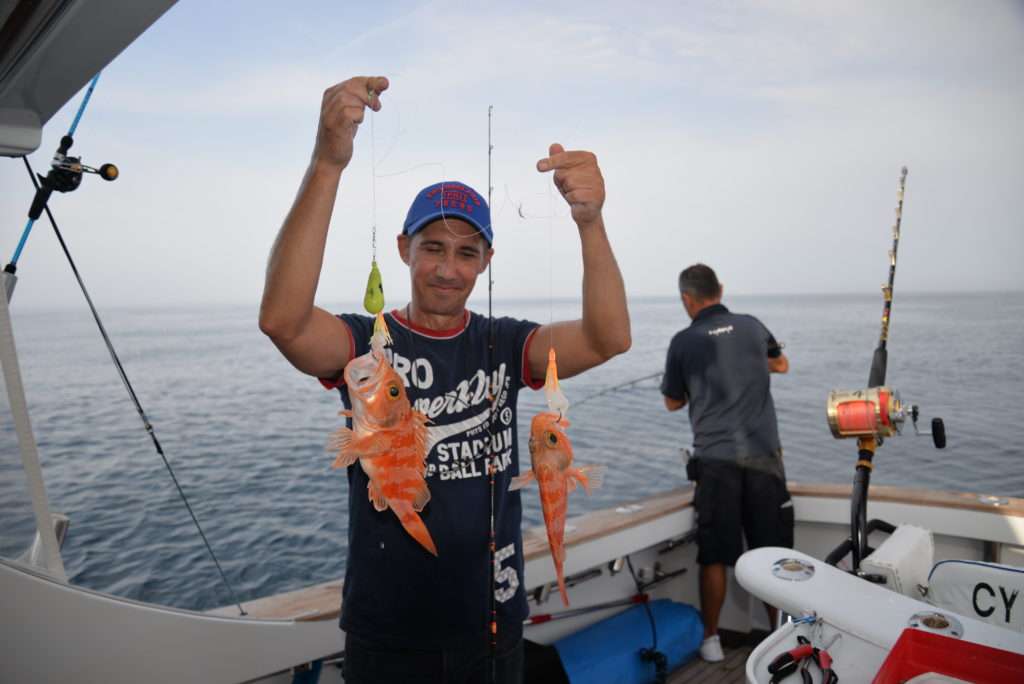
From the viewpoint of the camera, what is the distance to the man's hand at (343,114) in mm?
1425

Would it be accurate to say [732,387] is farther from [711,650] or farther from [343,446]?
[343,446]

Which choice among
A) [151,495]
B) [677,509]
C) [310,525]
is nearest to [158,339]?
[151,495]

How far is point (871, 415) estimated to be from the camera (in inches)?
109

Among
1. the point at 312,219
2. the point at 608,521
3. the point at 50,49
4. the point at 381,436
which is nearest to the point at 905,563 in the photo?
the point at 608,521

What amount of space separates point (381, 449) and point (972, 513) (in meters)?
3.70

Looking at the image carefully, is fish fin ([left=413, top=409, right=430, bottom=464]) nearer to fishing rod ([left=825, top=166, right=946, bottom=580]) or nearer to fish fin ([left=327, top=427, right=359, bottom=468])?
fish fin ([left=327, top=427, right=359, bottom=468])

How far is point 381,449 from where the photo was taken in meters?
1.52

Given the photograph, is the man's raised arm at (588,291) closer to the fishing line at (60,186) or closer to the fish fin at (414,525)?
the fish fin at (414,525)

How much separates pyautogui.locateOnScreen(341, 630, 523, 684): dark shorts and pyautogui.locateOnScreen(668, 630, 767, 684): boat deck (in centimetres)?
232

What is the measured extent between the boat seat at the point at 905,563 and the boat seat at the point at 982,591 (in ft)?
0.19

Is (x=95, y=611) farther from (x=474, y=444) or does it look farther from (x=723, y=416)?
(x=723, y=416)

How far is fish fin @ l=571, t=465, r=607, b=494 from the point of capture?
174 centimetres

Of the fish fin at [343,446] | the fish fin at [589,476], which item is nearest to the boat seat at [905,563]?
the fish fin at [589,476]

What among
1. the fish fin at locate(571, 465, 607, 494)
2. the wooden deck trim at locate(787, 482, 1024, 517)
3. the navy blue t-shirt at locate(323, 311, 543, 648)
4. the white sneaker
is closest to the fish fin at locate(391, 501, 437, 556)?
the navy blue t-shirt at locate(323, 311, 543, 648)
